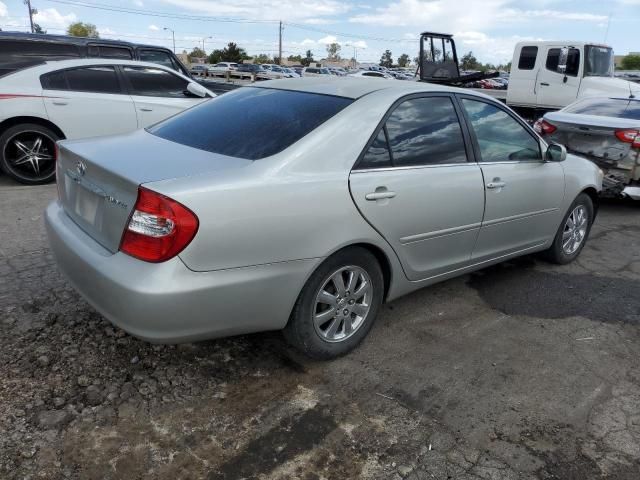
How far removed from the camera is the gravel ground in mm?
2383

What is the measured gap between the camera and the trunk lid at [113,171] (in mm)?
2572

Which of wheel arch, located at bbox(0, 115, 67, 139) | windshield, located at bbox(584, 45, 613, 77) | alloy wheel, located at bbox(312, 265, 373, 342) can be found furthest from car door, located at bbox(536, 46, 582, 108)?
alloy wheel, located at bbox(312, 265, 373, 342)

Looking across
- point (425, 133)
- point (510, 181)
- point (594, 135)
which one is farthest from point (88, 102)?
point (594, 135)

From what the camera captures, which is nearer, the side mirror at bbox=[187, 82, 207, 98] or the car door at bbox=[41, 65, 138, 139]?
the side mirror at bbox=[187, 82, 207, 98]

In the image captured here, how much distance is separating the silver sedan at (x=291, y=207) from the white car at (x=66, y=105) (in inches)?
151

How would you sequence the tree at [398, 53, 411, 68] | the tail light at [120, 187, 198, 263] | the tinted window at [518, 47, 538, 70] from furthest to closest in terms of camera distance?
the tree at [398, 53, 411, 68] → the tinted window at [518, 47, 538, 70] → the tail light at [120, 187, 198, 263]

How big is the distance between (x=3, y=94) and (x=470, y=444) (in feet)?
21.3

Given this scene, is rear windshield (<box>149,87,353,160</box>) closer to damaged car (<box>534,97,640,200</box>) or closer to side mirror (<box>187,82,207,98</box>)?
side mirror (<box>187,82,207,98</box>)

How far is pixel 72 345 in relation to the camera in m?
3.14

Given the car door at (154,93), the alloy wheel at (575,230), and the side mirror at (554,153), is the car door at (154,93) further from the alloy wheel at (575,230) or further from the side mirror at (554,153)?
the alloy wheel at (575,230)

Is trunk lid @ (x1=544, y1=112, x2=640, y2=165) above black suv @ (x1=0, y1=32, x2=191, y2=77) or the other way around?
the other way around

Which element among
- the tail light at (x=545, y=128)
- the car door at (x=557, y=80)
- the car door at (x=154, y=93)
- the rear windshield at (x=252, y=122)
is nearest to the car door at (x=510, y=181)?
the rear windshield at (x=252, y=122)

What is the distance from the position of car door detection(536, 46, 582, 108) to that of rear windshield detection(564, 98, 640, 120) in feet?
16.9

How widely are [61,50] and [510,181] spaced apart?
7.03m
